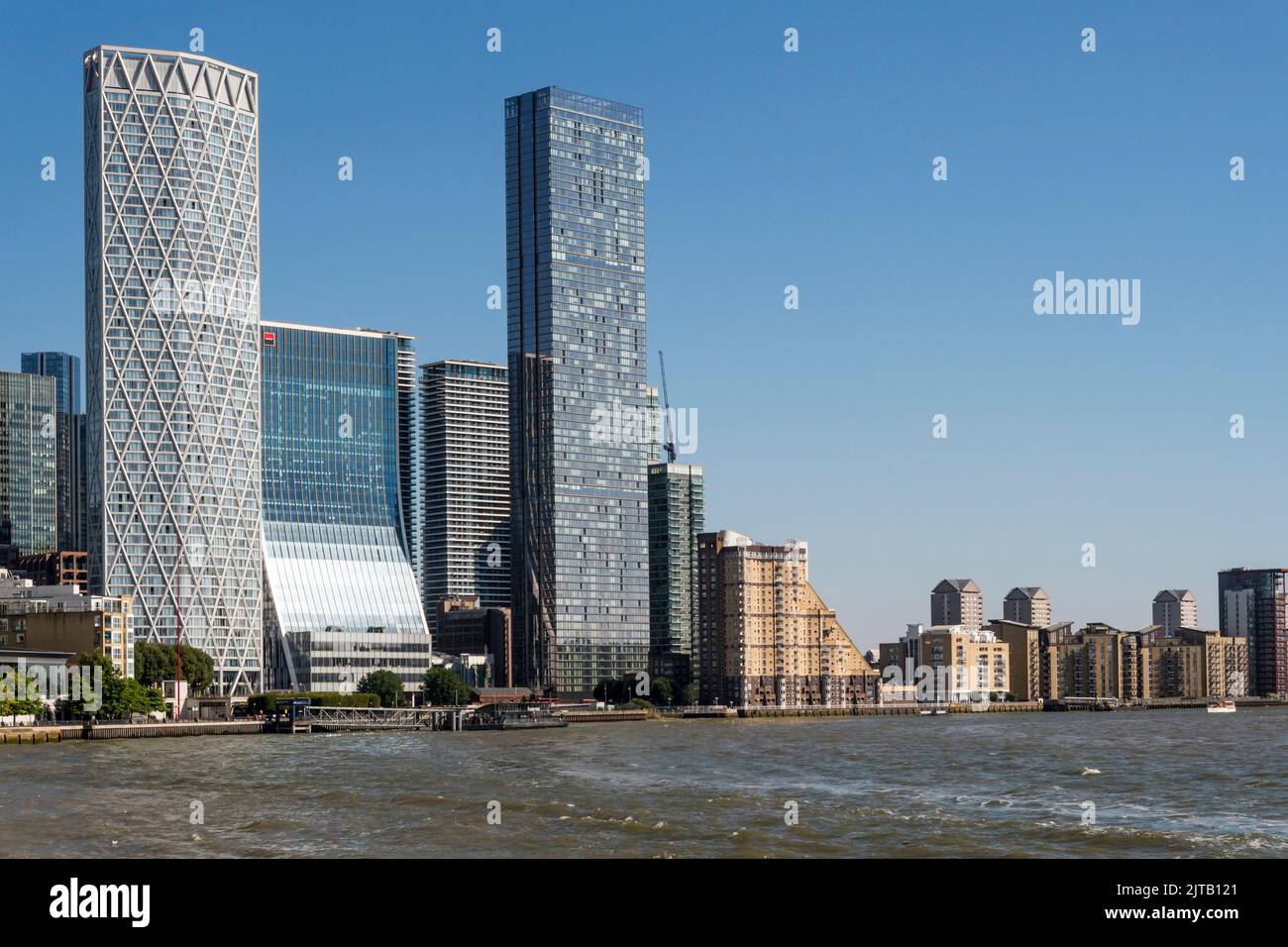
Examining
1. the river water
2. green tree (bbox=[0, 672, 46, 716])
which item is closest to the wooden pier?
green tree (bbox=[0, 672, 46, 716])

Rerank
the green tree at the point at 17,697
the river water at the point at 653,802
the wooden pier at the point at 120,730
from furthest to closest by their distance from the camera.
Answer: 1. the green tree at the point at 17,697
2. the wooden pier at the point at 120,730
3. the river water at the point at 653,802

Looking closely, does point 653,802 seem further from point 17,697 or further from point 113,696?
point 113,696

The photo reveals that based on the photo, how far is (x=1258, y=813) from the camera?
63.7 m

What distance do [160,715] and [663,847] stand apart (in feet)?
487

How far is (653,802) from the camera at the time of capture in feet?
231

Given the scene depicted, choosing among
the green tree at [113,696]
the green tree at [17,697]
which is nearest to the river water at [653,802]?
the green tree at [17,697]

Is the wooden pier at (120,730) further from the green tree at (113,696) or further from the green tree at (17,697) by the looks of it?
the green tree at (17,697)

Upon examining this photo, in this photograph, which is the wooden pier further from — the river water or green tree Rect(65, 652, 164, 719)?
the river water

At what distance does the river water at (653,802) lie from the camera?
5288cm
